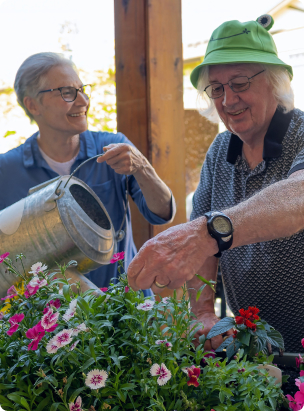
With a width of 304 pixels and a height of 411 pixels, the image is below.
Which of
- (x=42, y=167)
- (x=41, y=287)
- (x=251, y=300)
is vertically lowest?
(x=251, y=300)

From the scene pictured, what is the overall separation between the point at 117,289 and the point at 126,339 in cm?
14

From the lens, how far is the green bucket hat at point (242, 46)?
1.37 metres

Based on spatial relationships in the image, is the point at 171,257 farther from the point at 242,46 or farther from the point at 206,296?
the point at 242,46

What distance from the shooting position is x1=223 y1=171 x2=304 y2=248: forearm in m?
0.95

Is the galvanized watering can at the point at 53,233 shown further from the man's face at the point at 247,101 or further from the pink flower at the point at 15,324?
the man's face at the point at 247,101

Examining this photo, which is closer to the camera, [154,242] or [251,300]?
[154,242]

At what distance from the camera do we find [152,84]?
205cm

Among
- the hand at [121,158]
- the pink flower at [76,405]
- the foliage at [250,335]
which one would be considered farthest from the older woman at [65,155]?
the pink flower at [76,405]

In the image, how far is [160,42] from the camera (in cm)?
207

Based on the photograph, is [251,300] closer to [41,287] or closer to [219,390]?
[219,390]


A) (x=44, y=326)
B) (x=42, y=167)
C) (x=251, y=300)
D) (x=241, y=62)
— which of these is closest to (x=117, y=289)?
(x=44, y=326)

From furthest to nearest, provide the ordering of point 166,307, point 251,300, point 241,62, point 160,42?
1. point 160,42
2. point 251,300
3. point 241,62
4. point 166,307

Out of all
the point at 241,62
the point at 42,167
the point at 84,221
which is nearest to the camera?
the point at 84,221

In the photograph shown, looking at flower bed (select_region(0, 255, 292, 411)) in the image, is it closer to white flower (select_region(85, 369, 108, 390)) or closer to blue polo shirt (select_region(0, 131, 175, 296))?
white flower (select_region(85, 369, 108, 390))
